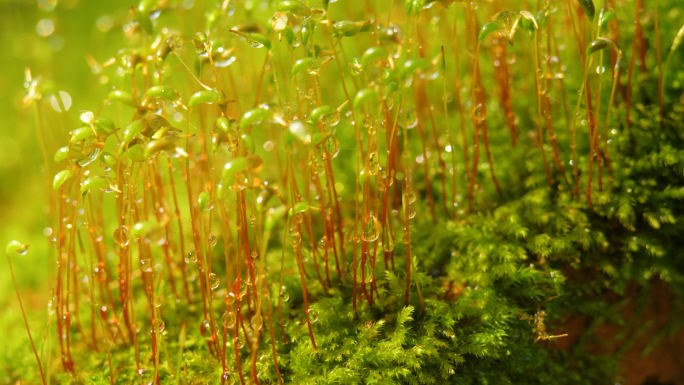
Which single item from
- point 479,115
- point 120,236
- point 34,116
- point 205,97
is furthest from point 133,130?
point 34,116

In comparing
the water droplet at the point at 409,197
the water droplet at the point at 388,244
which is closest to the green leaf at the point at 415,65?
the water droplet at the point at 409,197

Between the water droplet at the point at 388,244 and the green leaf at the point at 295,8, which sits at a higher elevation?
the green leaf at the point at 295,8

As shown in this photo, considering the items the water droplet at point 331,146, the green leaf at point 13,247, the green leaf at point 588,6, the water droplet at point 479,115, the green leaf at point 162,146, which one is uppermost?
the green leaf at point 588,6

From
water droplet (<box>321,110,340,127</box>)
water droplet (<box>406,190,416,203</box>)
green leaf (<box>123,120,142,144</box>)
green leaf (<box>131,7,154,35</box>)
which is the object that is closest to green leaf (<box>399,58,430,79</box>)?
water droplet (<box>321,110,340,127</box>)

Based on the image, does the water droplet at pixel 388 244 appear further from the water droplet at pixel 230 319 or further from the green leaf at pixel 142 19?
the green leaf at pixel 142 19

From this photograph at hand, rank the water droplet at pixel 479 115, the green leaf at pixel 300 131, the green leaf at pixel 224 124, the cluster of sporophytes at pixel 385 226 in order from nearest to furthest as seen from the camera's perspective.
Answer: the green leaf at pixel 300 131, the green leaf at pixel 224 124, the cluster of sporophytes at pixel 385 226, the water droplet at pixel 479 115

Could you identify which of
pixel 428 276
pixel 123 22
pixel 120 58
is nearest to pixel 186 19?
pixel 123 22

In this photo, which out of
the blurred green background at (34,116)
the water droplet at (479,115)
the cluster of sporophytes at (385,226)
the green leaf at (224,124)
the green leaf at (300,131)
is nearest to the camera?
the green leaf at (300,131)

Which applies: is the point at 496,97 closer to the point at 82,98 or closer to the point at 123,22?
the point at 123,22

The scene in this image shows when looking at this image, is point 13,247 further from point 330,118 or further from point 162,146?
point 330,118
